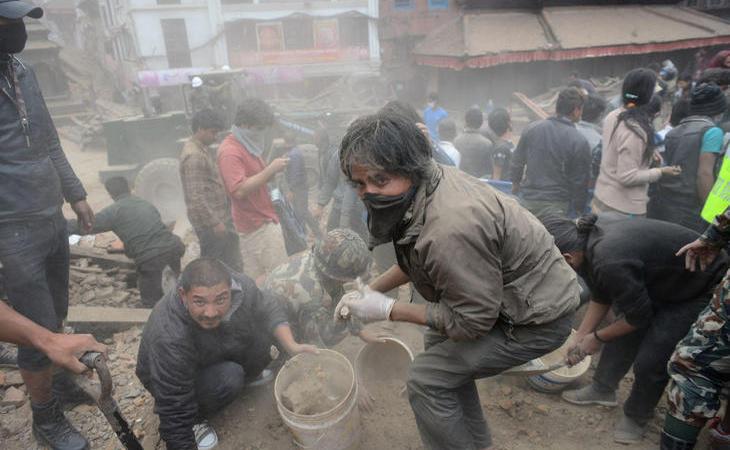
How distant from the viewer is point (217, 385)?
2.85 m

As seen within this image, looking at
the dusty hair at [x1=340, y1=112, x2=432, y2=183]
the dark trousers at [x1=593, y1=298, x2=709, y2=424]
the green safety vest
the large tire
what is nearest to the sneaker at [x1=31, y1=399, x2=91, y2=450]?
the dusty hair at [x1=340, y1=112, x2=432, y2=183]

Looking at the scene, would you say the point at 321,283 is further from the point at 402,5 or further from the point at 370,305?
the point at 402,5

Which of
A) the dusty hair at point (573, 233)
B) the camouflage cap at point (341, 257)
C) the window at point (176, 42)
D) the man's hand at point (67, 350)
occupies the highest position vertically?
the window at point (176, 42)

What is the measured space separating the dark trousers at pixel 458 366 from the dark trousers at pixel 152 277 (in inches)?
127

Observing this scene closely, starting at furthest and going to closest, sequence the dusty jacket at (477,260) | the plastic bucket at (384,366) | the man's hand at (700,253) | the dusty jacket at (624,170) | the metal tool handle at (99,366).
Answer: the dusty jacket at (624,170) < the plastic bucket at (384,366) < the man's hand at (700,253) < the metal tool handle at (99,366) < the dusty jacket at (477,260)

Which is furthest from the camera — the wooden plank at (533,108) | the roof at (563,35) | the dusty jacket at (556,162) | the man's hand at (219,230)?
the roof at (563,35)

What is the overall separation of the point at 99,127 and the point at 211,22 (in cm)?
1044

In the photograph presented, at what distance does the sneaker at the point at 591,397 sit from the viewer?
10.1 feet

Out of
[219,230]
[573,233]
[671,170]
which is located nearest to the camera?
[573,233]

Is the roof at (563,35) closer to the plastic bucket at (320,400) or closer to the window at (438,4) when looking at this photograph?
the window at (438,4)

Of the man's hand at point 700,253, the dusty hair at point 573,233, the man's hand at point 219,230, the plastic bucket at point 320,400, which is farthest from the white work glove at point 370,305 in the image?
the man's hand at point 219,230

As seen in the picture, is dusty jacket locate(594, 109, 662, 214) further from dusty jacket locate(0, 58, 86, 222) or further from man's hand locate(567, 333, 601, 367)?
dusty jacket locate(0, 58, 86, 222)

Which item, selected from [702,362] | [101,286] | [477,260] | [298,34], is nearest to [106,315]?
[101,286]

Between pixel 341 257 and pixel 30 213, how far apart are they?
1.94 meters
